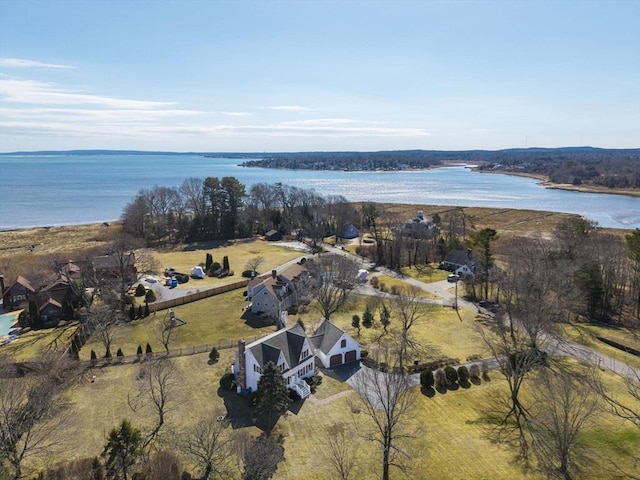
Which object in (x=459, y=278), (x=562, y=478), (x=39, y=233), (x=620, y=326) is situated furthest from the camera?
(x=39, y=233)

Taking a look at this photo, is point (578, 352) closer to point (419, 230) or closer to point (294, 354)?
point (294, 354)

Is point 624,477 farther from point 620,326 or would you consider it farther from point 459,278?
point 459,278

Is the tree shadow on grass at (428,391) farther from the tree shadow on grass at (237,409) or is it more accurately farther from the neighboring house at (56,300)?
the neighboring house at (56,300)

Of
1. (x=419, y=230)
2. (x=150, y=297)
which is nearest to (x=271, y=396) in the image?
(x=150, y=297)

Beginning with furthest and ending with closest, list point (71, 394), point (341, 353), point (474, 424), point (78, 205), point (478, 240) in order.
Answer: point (78, 205), point (478, 240), point (341, 353), point (71, 394), point (474, 424)

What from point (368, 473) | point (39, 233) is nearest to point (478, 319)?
point (368, 473)

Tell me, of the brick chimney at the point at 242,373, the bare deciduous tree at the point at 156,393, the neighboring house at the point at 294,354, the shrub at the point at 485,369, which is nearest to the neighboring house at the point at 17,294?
the bare deciduous tree at the point at 156,393
